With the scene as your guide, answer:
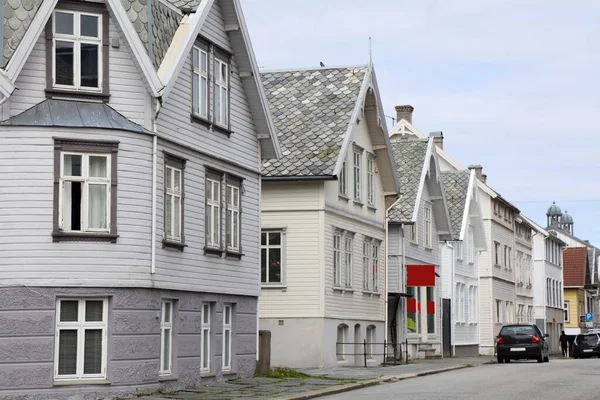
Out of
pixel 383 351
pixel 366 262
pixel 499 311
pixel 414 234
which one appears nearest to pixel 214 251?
pixel 366 262

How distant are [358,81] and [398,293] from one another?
28.4 feet

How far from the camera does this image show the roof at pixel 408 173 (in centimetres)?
4316

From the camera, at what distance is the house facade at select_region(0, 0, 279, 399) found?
21.6 meters

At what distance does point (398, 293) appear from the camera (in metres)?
42.2

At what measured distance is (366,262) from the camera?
130 feet

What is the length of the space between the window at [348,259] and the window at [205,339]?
10992mm

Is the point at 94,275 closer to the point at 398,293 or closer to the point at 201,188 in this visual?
the point at 201,188

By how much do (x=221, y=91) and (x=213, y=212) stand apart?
289cm

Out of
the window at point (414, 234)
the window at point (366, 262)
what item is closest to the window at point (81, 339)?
the window at point (366, 262)

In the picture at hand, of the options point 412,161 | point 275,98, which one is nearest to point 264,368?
point 275,98

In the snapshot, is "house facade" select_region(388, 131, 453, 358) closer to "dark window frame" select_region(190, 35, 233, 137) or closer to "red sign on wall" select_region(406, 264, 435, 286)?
"red sign on wall" select_region(406, 264, 435, 286)

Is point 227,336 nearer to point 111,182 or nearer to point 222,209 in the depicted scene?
point 222,209

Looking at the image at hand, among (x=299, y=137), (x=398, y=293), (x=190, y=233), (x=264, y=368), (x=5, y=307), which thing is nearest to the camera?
(x=5, y=307)

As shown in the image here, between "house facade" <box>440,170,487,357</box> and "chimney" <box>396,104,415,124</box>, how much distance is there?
12.9 ft
